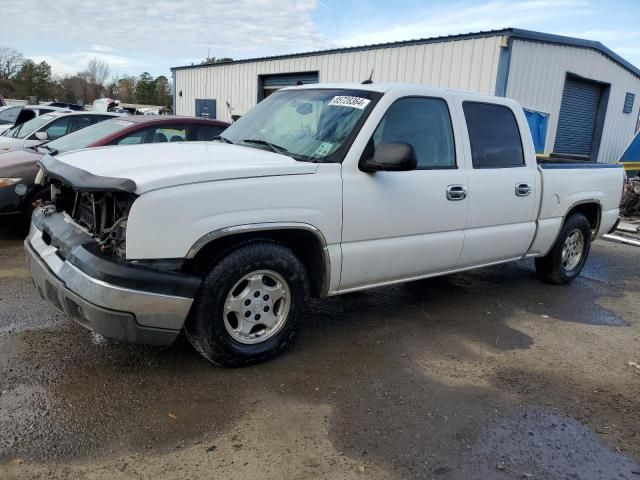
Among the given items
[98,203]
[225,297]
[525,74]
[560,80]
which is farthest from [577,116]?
[98,203]

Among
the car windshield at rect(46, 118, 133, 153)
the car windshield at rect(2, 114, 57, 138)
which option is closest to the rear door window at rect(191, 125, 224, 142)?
the car windshield at rect(46, 118, 133, 153)

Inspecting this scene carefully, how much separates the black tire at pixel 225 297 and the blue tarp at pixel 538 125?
30.7 feet

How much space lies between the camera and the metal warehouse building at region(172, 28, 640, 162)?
11.7 m

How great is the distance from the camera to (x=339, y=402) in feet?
10.9

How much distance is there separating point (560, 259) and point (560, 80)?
8872mm

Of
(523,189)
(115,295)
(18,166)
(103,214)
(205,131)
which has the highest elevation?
(205,131)

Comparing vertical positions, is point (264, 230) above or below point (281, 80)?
below

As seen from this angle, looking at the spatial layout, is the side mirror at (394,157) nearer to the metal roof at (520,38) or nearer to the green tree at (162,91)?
the metal roof at (520,38)

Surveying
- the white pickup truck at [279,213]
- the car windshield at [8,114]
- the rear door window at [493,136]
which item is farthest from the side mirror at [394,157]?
the car windshield at [8,114]

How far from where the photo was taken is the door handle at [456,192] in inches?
171

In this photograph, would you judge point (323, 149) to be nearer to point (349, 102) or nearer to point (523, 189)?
point (349, 102)

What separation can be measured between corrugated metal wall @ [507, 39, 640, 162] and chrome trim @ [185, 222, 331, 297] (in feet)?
30.9

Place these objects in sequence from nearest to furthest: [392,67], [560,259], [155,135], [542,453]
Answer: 1. [542,453]
2. [560,259]
3. [155,135]
4. [392,67]

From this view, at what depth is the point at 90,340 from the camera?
12.9 ft
